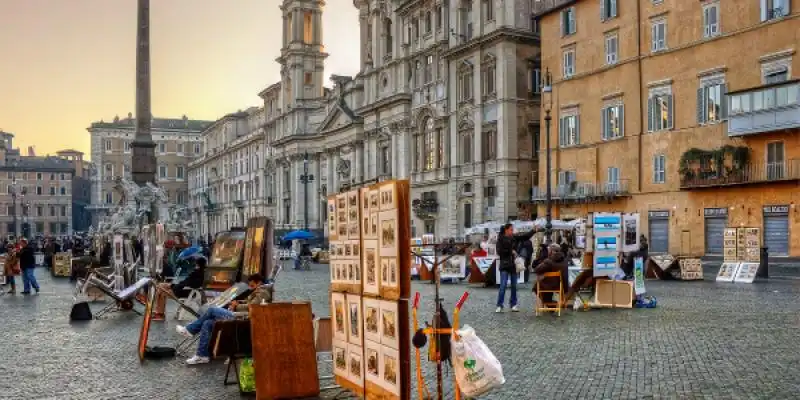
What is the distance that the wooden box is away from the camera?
879 cm

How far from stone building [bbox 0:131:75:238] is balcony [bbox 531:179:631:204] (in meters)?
99.5

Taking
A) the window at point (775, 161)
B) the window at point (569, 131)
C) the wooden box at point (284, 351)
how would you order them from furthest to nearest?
1. the window at point (569, 131)
2. the window at point (775, 161)
3. the wooden box at point (284, 351)

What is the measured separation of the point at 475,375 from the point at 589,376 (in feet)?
10.5

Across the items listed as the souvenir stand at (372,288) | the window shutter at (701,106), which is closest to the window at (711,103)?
the window shutter at (701,106)

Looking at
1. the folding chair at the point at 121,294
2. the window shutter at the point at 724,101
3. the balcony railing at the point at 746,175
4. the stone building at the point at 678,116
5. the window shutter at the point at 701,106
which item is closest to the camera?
the folding chair at the point at 121,294

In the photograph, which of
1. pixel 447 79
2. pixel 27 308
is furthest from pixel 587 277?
pixel 447 79

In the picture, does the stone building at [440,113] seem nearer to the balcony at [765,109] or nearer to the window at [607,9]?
the window at [607,9]

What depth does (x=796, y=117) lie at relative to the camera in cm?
3072

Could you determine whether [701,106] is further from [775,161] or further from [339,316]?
[339,316]

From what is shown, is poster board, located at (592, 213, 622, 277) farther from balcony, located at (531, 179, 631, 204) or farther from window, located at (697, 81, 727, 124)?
balcony, located at (531, 179, 631, 204)

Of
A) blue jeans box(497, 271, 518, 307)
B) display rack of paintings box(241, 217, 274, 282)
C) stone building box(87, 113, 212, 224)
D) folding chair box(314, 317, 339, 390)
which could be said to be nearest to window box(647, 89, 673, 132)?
blue jeans box(497, 271, 518, 307)

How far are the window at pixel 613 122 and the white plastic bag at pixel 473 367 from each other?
3437 centimetres

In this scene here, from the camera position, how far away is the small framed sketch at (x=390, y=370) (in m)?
7.28

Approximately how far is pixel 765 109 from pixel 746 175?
2861 millimetres
